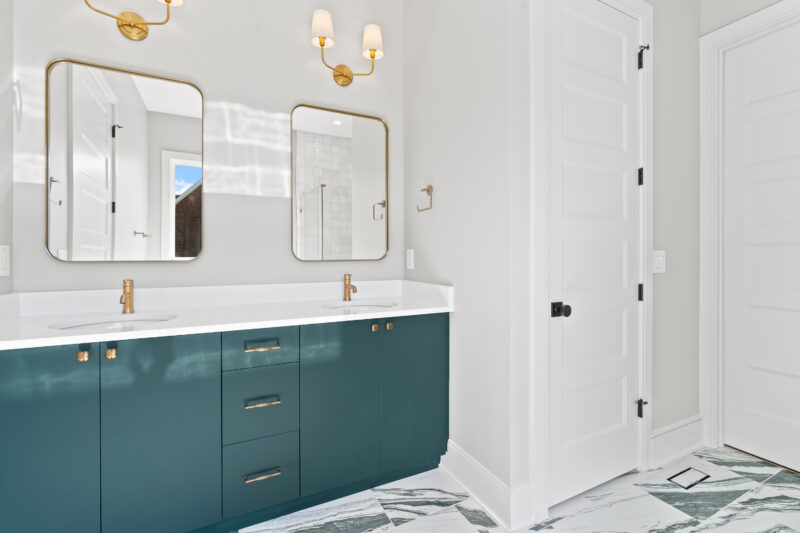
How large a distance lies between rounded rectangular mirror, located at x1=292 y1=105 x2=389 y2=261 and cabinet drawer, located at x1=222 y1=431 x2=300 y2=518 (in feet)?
3.24

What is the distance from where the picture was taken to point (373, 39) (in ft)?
7.22

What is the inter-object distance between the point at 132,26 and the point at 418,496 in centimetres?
252

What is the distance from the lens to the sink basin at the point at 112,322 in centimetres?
150

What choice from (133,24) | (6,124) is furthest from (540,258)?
(6,124)

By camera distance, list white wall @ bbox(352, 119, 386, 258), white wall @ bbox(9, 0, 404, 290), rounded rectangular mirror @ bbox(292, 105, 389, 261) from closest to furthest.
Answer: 1. white wall @ bbox(9, 0, 404, 290)
2. rounded rectangular mirror @ bbox(292, 105, 389, 261)
3. white wall @ bbox(352, 119, 386, 258)

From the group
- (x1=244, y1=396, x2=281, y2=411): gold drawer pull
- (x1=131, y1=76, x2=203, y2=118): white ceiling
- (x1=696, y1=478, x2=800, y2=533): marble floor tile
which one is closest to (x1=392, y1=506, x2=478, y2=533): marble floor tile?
(x1=244, y1=396, x2=281, y2=411): gold drawer pull

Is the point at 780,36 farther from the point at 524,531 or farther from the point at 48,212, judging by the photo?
the point at 48,212

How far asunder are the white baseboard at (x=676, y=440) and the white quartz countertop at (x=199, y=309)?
1.29 meters

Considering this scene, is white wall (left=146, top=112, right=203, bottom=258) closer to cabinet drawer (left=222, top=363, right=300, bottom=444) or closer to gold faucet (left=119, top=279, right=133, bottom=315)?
gold faucet (left=119, top=279, right=133, bottom=315)

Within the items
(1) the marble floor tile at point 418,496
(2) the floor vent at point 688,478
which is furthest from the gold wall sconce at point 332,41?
(2) the floor vent at point 688,478

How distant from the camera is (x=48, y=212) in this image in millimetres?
1652

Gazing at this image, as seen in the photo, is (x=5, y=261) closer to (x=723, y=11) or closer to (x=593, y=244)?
(x=593, y=244)

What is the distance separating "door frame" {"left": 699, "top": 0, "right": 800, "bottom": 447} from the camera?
2.19 meters

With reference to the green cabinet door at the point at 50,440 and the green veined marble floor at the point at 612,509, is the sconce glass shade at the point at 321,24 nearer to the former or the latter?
the green cabinet door at the point at 50,440
